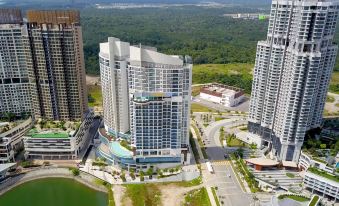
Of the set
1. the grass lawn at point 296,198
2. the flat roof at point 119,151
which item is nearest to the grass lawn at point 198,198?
the grass lawn at point 296,198

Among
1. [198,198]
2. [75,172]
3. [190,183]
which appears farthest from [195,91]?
[198,198]

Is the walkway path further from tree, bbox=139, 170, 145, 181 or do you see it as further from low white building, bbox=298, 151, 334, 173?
tree, bbox=139, 170, 145, 181

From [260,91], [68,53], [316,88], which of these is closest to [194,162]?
[260,91]

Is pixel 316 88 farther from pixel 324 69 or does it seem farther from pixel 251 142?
pixel 251 142

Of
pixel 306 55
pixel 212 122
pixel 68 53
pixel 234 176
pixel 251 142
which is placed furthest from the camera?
pixel 212 122

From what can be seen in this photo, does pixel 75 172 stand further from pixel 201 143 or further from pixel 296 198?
pixel 296 198

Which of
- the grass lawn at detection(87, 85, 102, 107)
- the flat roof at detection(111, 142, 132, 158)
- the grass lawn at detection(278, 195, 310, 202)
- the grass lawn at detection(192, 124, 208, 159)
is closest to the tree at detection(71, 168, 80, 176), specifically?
the flat roof at detection(111, 142, 132, 158)
